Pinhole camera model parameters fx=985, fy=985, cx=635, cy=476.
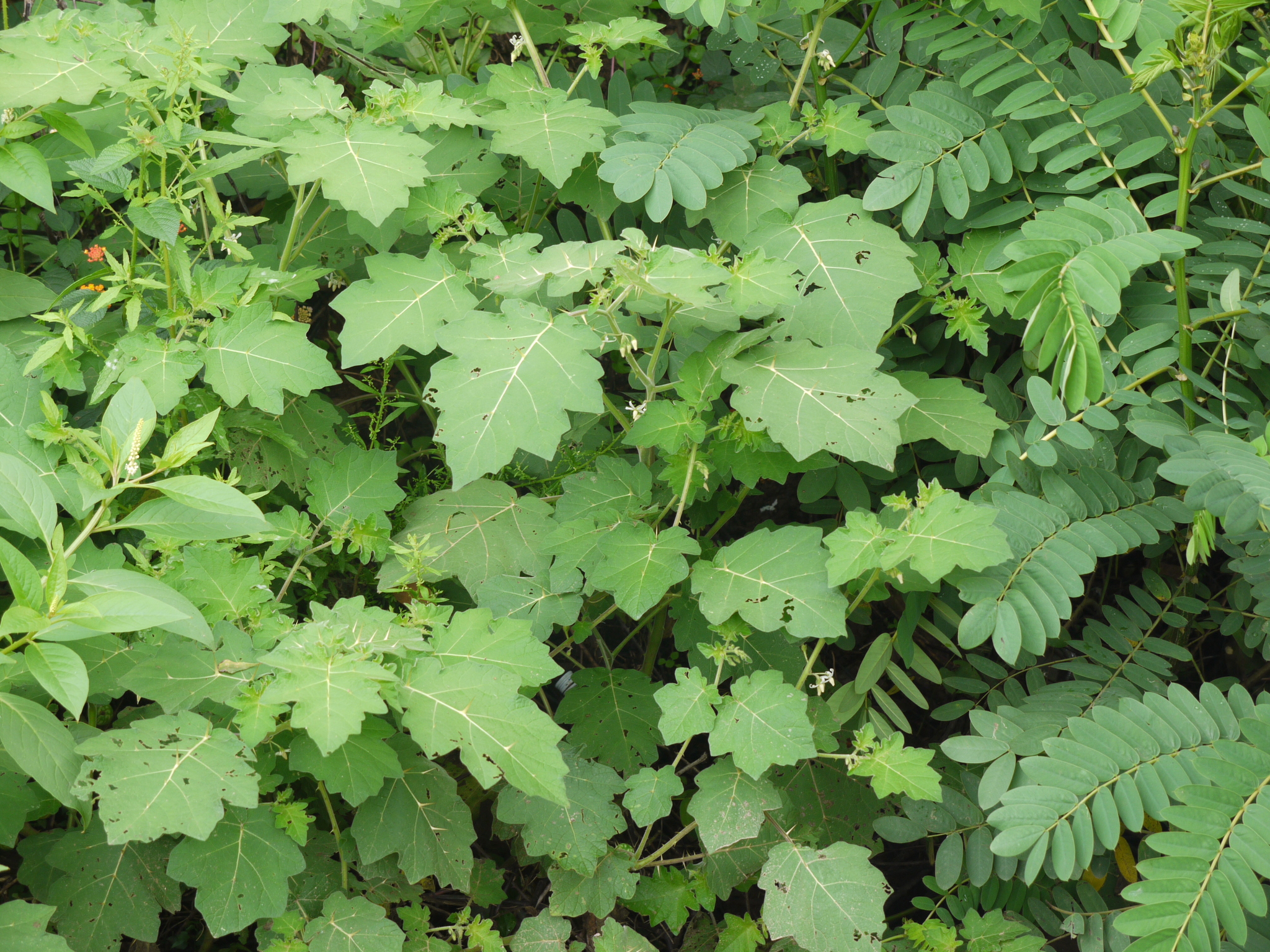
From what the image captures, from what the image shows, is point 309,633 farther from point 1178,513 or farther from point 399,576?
point 1178,513

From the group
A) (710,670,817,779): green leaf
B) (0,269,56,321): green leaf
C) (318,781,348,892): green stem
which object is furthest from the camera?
(0,269,56,321): green leaf

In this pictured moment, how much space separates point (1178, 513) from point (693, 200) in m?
1.06

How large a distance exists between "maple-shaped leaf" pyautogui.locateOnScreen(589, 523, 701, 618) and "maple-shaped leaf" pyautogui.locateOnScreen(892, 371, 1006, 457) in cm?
49

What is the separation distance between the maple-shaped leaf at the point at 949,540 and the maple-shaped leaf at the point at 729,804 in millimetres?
440

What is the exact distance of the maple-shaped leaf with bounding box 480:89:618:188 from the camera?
1900mm

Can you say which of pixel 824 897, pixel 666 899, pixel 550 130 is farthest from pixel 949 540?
pixel 550 130

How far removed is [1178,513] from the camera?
5.82 ft

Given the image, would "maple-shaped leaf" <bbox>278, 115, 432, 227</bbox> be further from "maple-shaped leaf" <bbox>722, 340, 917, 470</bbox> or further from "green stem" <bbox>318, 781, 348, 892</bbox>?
"green stem" <bbox>318, 781, 348, 892</bbox>

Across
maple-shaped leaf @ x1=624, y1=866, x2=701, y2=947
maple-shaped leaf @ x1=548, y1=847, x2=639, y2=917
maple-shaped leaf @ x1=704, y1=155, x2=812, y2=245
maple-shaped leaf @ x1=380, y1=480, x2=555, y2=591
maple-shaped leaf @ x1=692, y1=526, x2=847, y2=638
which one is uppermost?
maple-shaped leaf @ x1=704, y1=155, x2=812, y2=245

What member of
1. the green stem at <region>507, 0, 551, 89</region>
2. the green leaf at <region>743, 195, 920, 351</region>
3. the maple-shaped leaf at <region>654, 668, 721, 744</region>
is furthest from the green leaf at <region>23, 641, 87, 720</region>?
the green stem at <region>507, 0, 551, 89</region>

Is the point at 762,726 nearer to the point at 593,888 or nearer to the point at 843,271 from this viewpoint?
the point at 593,888

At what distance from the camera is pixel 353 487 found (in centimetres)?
201

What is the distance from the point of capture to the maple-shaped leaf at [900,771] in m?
1.63

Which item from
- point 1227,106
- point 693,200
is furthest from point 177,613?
point 1227,106
